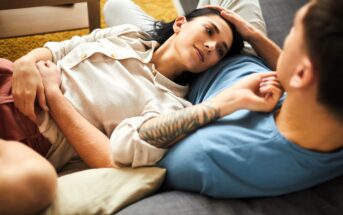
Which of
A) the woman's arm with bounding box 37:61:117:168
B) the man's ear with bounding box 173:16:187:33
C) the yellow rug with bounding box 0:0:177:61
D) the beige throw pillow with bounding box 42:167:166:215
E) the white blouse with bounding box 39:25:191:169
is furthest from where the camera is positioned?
the yellow rug with bounding box 0:0:177:61

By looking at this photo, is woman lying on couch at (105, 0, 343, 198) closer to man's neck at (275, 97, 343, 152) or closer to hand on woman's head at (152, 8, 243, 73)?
man's neck at (275, 97, 343, 152)

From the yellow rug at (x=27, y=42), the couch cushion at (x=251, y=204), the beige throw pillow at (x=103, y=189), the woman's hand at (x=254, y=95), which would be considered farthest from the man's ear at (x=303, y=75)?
the yellow rug at (x=27, y=42)

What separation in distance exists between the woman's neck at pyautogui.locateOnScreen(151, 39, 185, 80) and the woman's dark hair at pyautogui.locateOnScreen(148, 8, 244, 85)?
4cm

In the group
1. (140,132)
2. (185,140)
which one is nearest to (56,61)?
(140,132)

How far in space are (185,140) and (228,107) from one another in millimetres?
154

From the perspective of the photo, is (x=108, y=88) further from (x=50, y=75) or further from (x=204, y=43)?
(x=204, y=43)

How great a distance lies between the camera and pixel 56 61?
1376mm

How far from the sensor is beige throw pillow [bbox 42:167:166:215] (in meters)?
0.88

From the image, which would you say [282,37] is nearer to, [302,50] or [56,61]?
[302,50]

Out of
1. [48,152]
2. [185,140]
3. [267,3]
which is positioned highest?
[267,3]

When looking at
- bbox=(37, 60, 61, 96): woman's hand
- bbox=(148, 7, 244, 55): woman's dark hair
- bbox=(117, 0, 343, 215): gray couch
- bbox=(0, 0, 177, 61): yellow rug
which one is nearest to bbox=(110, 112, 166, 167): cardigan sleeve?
bbox=(117, 0, 343, 215): gray couch

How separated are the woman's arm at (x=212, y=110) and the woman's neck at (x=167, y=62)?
1.33 feet

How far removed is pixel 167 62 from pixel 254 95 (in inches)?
19.7

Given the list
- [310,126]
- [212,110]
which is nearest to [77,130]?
[212,110]
